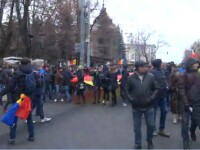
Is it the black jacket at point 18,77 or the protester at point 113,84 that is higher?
the black jacket at point 18,77

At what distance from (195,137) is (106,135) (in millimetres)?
2035

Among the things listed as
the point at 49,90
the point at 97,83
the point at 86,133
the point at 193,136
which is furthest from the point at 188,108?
the point at 49,90

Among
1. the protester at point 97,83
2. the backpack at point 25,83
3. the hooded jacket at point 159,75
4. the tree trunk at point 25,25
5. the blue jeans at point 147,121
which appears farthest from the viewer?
the tree trunk at point 25,25

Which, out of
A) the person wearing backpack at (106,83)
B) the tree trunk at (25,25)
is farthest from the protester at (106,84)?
the tree trunk at (25,25)

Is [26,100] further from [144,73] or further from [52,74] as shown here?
[52,74]

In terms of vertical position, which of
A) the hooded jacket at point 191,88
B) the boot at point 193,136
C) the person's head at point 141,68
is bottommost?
the boot at point 193,136

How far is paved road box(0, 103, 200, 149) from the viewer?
898cm

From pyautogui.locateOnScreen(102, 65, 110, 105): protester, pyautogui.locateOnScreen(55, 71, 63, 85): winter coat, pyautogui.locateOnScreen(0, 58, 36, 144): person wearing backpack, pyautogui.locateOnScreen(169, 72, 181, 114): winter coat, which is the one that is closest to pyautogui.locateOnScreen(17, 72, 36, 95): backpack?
pyautogui.locateOnScreen(0, 58, 36, 144): person wearing backpack

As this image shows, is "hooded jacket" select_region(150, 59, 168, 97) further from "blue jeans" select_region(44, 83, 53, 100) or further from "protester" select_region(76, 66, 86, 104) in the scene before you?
"blue jeans" select_region(44, 83, 53, 100)

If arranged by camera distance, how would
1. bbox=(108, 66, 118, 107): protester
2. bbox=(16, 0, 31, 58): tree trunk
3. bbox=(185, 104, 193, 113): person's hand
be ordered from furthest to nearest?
bbox=(16, 0, 31, 58): tree trunk
bbox=(108, 66, 118, 107): protester
bbox=(185, 104, 193, 113): person's hand

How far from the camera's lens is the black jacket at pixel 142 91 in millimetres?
8383

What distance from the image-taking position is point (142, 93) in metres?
8.38

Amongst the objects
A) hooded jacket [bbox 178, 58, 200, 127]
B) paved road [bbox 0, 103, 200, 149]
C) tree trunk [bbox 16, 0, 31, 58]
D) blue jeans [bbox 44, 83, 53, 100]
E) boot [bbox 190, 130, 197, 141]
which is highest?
tree trunk [bbox 16, 0, 31, 58]

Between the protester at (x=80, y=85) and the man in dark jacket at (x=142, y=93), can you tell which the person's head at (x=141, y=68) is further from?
→ the protester at (x=80, y=85)
